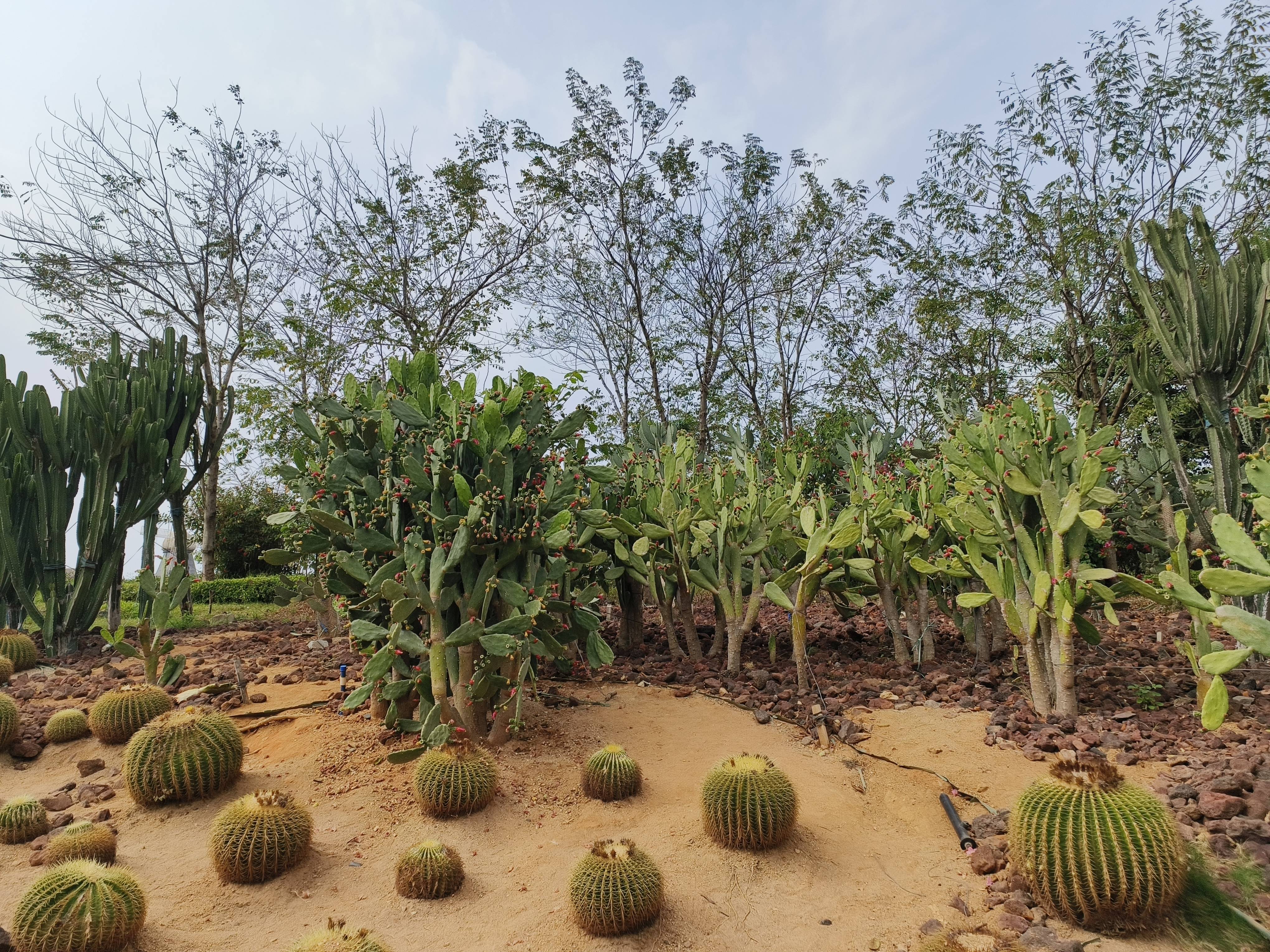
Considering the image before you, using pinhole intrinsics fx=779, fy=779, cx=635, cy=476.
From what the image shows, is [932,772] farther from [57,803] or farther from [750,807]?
[57,803]

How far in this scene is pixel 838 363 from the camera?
1485cm

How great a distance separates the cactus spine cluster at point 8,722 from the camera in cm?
477

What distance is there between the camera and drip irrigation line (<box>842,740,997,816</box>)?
11.8ft

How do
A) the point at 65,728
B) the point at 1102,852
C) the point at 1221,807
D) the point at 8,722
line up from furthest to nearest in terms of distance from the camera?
the point at 65,728
the point at 8,722
the point at 1221,807
the point at 1102,852

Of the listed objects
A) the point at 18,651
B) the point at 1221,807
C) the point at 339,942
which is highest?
the point at 18,651

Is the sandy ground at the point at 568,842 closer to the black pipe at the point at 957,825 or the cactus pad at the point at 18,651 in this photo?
the black pipe at the point at 957,825

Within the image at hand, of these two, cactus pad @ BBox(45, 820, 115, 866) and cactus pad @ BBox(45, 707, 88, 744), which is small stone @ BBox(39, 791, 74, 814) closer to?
cactus pad @ BBox(45, 820, 115, 866)

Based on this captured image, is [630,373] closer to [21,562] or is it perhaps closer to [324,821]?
[21,562]

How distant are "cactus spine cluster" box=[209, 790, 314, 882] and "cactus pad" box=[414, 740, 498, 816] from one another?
1.74 feet

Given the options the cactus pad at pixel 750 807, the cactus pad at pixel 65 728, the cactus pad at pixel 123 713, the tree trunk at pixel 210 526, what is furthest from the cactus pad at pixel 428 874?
the tree trunk at pixel 210 526

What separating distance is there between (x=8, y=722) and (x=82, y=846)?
2139 millimetres

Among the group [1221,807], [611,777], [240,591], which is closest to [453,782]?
[611,777]

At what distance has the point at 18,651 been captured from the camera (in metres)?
6.84

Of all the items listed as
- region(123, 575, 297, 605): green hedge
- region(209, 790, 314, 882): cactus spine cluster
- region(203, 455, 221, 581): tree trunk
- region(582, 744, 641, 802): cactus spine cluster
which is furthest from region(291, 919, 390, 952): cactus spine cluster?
region(123, 575, 297, 605): green hedge
